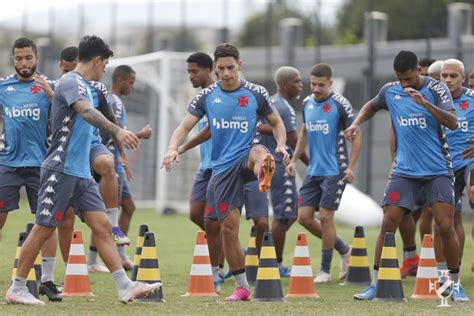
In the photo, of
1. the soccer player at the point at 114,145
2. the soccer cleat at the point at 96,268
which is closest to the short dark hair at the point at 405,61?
the soccer player at the point at 114,145

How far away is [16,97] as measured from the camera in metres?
11.9

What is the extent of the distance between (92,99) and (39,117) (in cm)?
153

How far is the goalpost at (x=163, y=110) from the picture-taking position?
94.1 feet

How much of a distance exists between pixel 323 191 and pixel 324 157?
383 millimetres

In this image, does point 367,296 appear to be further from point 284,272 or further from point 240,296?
point 284,272

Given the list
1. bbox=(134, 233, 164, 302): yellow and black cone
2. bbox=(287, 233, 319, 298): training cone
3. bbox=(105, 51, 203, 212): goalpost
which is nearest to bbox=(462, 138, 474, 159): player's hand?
bbox=(287, 233, 319, 298): training cone

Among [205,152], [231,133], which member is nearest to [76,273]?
[231,133]

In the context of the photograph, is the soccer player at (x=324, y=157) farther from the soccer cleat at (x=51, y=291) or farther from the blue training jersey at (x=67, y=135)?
the blue training jersey at (x=67, y=135)

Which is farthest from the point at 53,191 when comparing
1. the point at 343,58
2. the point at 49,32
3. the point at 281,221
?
the point at 49,32

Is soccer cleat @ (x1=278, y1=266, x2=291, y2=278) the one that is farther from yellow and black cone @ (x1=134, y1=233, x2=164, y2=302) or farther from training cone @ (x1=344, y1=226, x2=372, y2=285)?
yellow and black cone @ (x1=134, y1=233, x2=164, y2=302)

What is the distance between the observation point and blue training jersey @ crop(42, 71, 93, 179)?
33.8 feet

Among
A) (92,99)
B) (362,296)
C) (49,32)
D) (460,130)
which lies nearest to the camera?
(92,99)

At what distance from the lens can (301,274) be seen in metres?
11.6

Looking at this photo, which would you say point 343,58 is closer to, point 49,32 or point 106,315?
point 49,32
